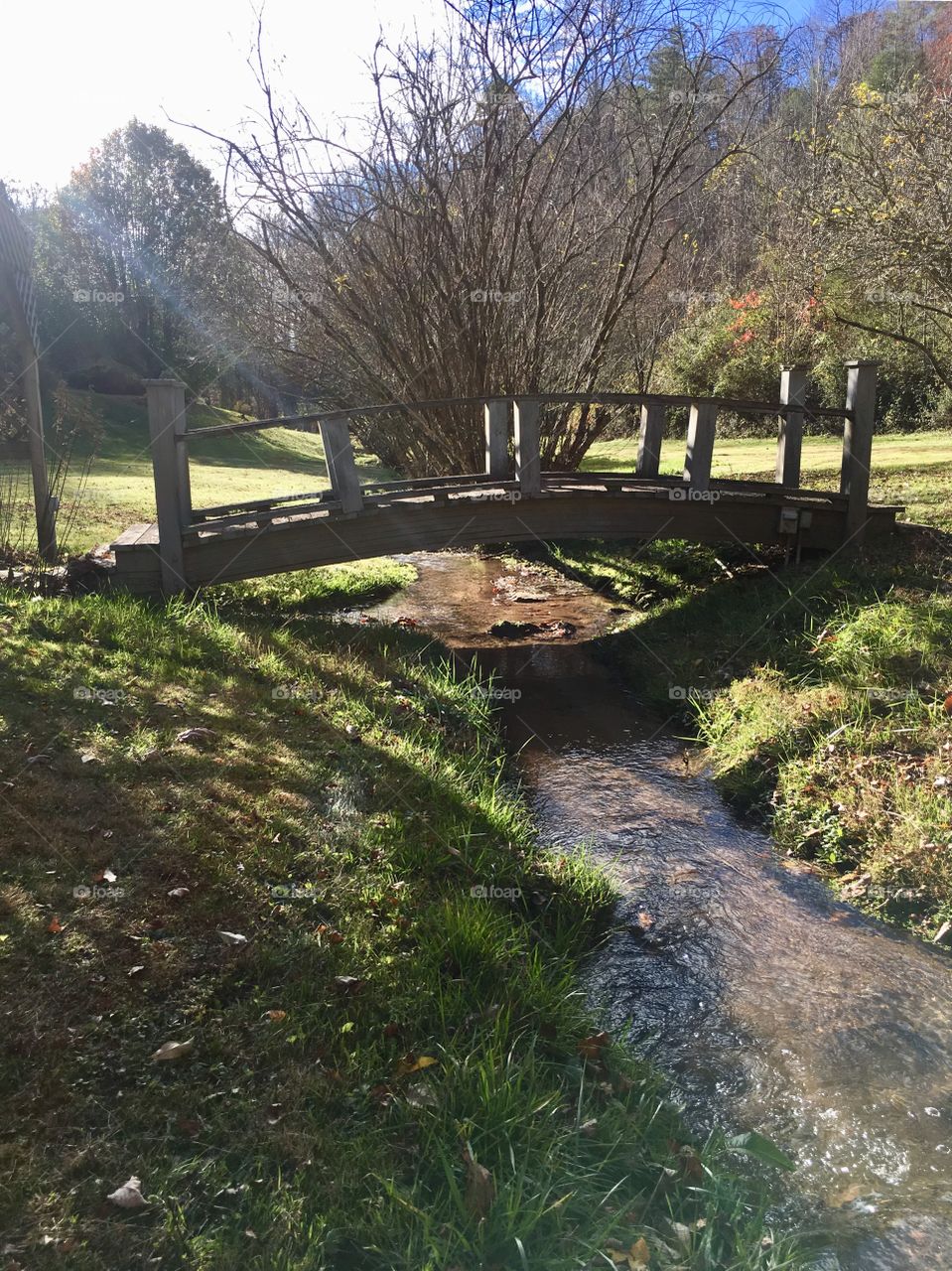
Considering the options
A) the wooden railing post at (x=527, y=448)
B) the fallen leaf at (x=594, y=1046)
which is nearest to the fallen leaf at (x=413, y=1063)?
the fallen leaf at (x=594, y=1046)

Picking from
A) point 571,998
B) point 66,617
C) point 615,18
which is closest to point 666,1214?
point 571,998

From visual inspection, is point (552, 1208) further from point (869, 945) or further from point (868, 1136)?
point (869, 945)

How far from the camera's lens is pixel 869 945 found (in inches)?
201

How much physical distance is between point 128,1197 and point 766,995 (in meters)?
2.95

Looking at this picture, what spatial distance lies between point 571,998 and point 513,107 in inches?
426

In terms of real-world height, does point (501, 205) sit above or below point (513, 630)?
above
